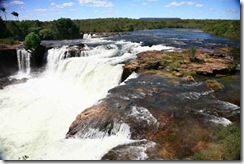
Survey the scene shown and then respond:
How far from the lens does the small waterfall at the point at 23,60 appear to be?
19438mm

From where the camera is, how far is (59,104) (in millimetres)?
12344

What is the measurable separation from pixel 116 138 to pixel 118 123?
0.55 m

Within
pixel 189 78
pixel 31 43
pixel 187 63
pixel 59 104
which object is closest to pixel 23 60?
pixel 31 43

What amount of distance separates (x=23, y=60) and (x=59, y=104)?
29.3ft

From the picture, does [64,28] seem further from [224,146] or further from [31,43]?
[224,146]

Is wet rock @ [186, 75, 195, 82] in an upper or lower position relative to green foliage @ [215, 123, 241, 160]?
upper

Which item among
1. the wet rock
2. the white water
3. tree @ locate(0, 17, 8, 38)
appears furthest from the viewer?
tree @ locate(0, 17, 8, 38)

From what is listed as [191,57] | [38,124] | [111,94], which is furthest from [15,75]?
[191,57]

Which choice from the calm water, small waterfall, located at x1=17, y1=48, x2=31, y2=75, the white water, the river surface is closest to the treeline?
the calm water

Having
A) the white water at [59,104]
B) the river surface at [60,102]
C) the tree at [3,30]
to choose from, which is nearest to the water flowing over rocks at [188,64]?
the river surface at [60,102]

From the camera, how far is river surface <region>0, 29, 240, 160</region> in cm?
741

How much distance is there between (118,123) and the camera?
790cm

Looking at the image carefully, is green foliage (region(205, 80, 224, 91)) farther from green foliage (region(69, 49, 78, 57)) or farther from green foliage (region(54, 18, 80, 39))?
green foliage (region(54, 18, 80, 39))

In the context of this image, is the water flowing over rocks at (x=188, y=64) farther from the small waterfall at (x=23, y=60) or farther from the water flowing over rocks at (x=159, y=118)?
the small waterfall at (x=23, y=60)
